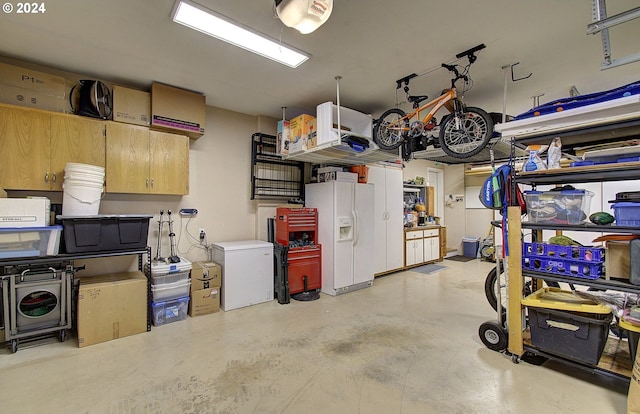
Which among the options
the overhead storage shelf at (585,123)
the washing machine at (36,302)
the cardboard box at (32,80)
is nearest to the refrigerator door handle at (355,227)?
the overhead storage shelf at (585,123)

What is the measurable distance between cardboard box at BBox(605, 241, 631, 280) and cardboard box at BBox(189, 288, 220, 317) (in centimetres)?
394

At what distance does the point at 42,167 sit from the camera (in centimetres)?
293

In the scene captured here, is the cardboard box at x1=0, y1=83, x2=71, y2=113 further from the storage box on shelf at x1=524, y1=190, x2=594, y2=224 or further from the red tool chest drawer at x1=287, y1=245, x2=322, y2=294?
the storage box on shelf at x1=524, y1=190, x2=594, y2=224

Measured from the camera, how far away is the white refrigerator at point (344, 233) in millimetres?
4457

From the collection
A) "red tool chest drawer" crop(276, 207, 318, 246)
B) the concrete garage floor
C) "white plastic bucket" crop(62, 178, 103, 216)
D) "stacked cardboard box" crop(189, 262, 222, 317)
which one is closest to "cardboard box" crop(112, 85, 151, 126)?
"white plastic bucket" crop(62, 178, 103, 216)

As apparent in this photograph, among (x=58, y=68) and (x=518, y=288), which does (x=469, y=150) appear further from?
(x=58, y=68)

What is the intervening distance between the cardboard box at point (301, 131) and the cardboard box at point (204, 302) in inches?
88.0

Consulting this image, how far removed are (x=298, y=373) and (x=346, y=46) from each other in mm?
2959

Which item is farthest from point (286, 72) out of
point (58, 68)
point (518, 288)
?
point (518, 288)

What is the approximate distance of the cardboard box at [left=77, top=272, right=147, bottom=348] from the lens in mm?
2801

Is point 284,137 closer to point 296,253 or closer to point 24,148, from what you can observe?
point 296,253

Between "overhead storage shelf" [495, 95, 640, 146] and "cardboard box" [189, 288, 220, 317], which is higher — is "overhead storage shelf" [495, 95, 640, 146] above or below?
above

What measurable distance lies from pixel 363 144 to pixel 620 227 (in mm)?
2721

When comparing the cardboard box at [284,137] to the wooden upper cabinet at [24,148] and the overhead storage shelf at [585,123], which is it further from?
the overhead storage shelf at [585,123]
